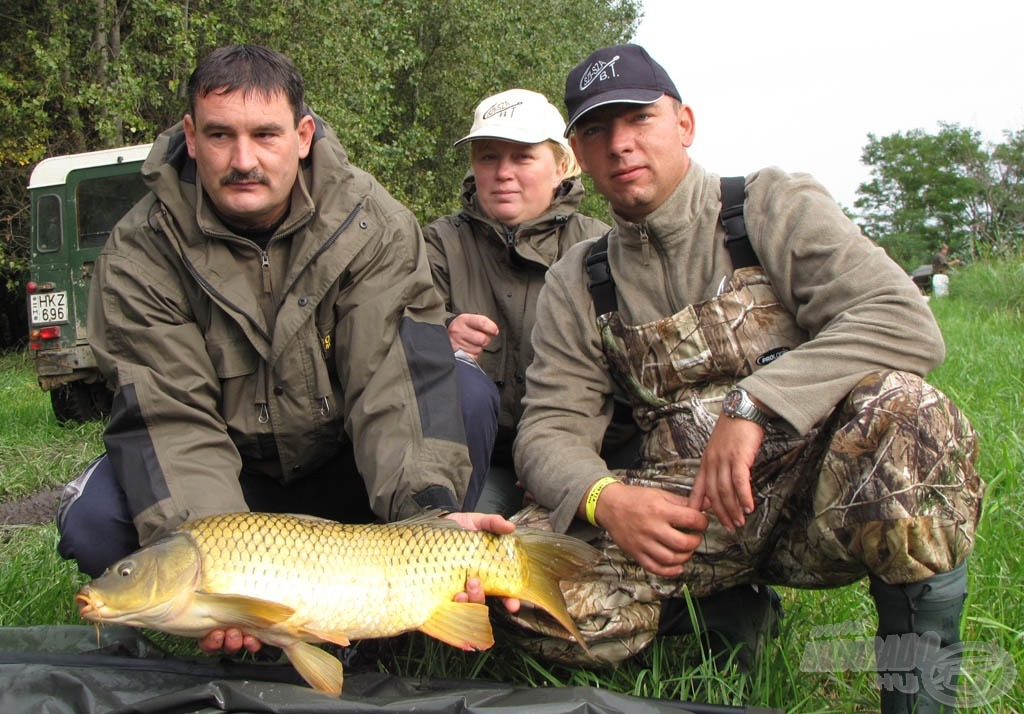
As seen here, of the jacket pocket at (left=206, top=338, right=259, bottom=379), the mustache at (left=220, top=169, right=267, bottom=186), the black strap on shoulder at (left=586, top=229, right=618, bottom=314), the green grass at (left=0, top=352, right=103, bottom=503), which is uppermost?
the mustache at (left=220, top=169, right=267, bottom=186)

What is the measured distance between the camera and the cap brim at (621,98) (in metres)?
2.52

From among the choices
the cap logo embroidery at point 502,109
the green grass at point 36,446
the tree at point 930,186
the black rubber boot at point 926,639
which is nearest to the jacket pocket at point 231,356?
the cap logo embroidery at point 502,109

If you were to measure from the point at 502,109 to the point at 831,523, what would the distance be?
7.10 feet

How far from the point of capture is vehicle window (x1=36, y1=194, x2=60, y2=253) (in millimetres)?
9164

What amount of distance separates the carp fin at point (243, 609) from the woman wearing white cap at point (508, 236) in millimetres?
1424

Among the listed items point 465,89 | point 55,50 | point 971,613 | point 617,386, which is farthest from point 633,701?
point 465,89

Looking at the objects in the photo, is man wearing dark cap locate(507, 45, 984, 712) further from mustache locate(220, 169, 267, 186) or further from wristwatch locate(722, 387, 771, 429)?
mustache locate(220, 169, 267, 186)

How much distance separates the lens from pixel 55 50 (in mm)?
11992

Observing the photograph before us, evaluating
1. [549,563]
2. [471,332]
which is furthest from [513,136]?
[549,563]

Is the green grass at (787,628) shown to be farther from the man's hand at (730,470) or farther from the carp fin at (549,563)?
the man's hand at (730,470)

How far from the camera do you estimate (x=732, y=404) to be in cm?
214

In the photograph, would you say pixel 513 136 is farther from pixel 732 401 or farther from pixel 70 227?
pixel 70 227

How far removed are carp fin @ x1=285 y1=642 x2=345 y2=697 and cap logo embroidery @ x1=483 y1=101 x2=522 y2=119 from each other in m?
2.22

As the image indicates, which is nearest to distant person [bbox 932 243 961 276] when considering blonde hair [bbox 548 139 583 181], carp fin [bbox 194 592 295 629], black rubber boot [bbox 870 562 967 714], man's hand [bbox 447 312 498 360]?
blonde hair [bbox 548 139 583 181]
